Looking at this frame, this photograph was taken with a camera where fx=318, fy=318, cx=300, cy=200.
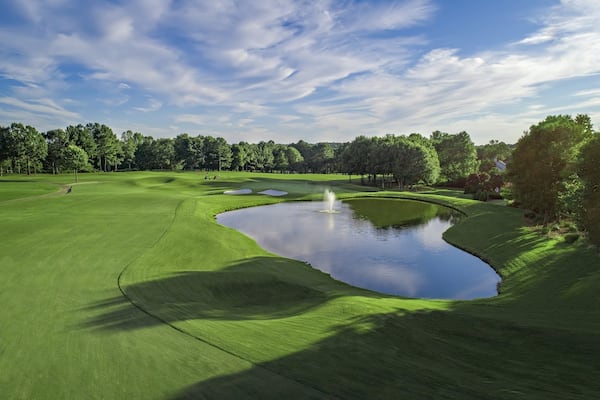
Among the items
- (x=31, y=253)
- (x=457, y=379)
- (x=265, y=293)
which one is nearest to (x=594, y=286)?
(x=457, y=379)

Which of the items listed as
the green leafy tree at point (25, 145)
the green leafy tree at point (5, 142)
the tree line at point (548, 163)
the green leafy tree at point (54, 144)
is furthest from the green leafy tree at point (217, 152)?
the tree line at point (548, 163)

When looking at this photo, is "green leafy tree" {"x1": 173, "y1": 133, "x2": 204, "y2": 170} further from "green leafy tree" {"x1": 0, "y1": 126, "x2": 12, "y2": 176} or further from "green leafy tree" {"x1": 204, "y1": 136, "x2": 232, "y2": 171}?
"green leafy tree" {"x1": 0, "y1": 126, "x2": 12, "y2": 176}

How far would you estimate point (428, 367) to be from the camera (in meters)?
9.12

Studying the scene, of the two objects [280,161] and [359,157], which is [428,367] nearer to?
[359,157]

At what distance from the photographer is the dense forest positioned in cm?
2766

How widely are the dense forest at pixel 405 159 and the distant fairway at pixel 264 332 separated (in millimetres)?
8058

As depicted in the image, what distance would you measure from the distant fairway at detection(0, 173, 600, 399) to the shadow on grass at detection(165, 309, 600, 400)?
0.16 ft

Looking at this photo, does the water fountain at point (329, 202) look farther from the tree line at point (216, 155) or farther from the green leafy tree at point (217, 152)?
the green leafy tree at point (217, 152)

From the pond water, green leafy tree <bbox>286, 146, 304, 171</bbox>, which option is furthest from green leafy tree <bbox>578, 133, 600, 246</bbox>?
green leafy tree <bbox>286, 146, 304, 171</bbox>

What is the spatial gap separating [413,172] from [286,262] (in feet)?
228

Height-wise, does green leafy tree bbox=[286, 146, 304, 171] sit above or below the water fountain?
above

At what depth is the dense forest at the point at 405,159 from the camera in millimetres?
27656

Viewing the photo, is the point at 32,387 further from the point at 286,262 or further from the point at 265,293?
the point at 286,262

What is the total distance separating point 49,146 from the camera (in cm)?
11444
